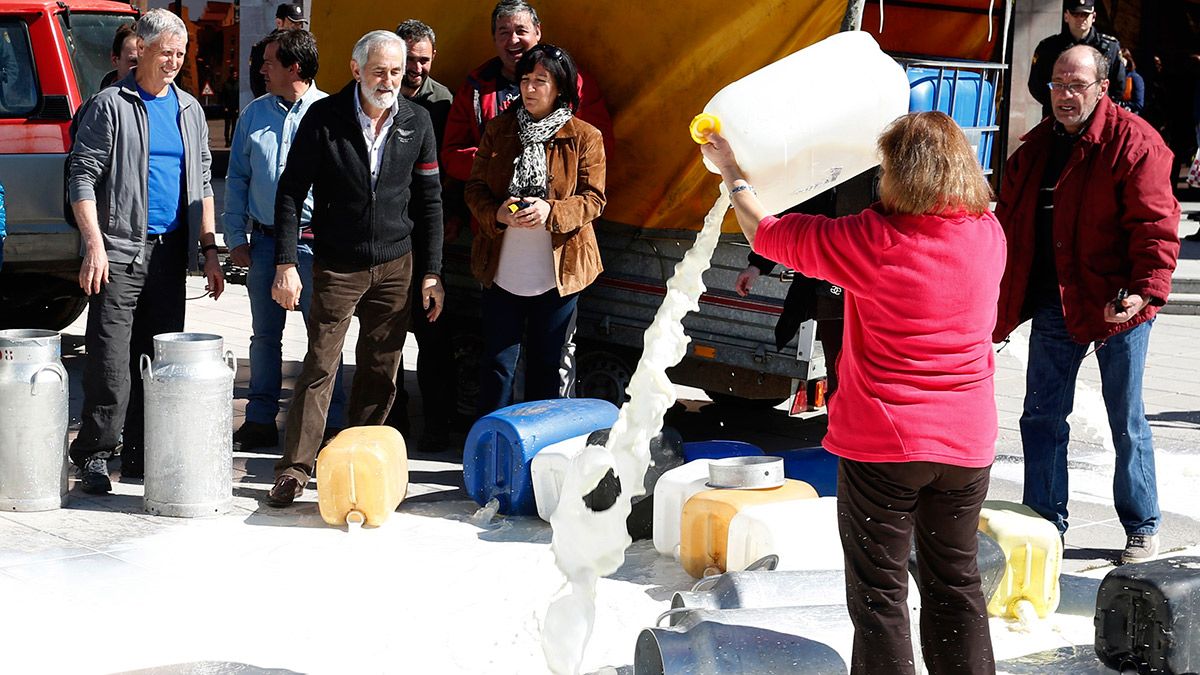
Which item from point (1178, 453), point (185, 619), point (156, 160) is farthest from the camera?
point (1178, 453)

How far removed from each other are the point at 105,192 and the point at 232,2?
69.6ft

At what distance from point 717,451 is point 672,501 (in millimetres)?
638

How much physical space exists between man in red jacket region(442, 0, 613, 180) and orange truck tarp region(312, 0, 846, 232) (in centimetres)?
14

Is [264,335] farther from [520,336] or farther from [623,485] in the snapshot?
[623,485]

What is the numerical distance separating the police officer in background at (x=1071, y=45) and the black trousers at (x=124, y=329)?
405 cm

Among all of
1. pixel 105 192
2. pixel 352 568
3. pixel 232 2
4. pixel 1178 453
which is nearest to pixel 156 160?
pixel 105 192

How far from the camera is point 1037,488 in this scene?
5957mm

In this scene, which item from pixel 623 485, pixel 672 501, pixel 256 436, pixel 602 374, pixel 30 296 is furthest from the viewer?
A: pixel 30 296

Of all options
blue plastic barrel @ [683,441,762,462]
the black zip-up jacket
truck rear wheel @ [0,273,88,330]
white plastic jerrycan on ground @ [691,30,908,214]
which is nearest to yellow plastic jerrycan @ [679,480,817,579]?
blue plastic barrel @ [683,441,762,462]

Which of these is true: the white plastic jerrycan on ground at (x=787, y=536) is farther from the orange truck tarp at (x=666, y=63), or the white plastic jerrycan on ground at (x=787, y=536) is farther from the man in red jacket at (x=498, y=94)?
the man in red jacket at (x=498, y=94)

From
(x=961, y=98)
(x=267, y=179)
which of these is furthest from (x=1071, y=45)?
(x=267, y=179)

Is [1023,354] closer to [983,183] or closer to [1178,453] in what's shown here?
[1178,453]

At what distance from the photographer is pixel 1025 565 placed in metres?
5.18

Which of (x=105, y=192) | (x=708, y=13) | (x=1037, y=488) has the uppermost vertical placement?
(x=708, y=13)
